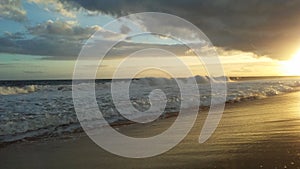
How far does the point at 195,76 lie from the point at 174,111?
38337mm

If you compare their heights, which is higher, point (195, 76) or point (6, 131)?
point (195, 76)

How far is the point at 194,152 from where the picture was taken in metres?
7.89

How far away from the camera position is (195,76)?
54.2 meters

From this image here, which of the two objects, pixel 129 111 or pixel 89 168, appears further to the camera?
pixel 129 111

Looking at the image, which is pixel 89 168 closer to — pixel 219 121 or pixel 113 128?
pixel 113 128

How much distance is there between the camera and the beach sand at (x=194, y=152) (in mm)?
6941

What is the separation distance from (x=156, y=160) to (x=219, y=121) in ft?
18.5

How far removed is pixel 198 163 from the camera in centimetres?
696

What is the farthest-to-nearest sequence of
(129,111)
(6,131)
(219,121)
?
(129,111) < (219,121) < (6,131)

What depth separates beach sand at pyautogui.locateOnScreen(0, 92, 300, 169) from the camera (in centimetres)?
694

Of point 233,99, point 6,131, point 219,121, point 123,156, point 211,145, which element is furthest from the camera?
point 233,99

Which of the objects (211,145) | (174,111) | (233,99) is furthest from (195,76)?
(211,145)

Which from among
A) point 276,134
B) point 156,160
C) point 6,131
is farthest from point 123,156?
point 6,131

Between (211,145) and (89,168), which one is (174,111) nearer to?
(211,145)
